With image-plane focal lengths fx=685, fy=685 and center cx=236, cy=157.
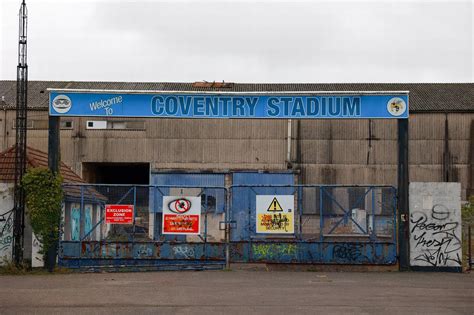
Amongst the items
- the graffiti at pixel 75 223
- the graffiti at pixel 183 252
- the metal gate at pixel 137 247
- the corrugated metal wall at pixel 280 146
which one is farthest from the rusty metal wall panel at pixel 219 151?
the graffiti at pixel 183 252

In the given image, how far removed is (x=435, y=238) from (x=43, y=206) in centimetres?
1146

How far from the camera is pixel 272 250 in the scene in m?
20.3

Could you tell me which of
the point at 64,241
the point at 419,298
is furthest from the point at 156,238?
the point at 419,298

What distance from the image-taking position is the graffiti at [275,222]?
20.2 m

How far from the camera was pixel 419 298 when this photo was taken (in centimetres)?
1421

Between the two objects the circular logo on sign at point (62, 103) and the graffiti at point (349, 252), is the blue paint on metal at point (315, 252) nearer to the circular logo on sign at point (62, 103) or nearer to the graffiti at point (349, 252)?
the graffiti at point (349, 252)

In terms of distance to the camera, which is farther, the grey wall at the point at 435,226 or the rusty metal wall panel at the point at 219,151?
the rusty metal wall panel at the point at 219,151

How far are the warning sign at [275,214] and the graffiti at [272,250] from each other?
426mm

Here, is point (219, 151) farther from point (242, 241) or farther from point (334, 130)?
point (242, 241)

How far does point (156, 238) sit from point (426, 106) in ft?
99.3

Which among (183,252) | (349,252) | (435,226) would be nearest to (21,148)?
(183,252)

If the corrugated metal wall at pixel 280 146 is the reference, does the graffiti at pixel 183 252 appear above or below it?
below

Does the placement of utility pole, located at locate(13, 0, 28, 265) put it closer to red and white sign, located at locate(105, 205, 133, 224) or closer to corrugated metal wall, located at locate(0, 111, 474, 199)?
red and white sign, located at locate(105, 205, 133, 224)

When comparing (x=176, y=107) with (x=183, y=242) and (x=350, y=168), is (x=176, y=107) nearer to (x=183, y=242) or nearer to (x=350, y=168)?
(x=183, y=242)
